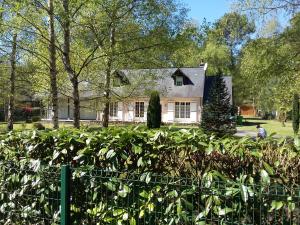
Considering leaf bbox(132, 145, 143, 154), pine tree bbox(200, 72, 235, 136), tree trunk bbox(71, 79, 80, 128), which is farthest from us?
pine tree bbox(200, 72, 235, 136)

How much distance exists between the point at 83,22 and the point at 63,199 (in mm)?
12055

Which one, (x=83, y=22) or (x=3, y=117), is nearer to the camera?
(x=83, y=22)

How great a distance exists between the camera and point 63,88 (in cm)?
1853

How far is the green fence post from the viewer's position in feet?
12.6

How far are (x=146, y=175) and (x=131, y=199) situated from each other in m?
0.32

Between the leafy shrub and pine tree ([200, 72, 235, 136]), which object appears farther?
pine tree ([200, 72, 235, 136])

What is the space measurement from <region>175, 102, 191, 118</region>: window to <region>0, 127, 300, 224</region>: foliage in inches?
1588

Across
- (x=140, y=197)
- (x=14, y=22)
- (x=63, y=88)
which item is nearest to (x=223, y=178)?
(x=140, y=197)

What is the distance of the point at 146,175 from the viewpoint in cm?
362

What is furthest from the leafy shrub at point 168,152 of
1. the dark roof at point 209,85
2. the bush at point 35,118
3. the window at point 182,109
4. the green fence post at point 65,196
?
the bush at point 35,118

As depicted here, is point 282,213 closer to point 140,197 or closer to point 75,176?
point 140,197

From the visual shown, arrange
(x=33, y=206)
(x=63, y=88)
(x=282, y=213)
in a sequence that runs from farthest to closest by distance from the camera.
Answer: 1. (x=63, y=88)
2. (x=33, y=206)
3. (x=282, y=213)

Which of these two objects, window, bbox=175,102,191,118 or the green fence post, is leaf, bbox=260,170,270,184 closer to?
the green fence post

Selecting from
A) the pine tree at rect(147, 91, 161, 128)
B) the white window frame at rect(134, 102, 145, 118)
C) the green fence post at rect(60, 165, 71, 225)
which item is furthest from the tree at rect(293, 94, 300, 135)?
the green fence post at rect(60, 165, 71, 225)
